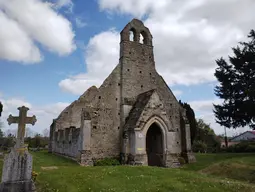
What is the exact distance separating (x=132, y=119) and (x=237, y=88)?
49.6 feet

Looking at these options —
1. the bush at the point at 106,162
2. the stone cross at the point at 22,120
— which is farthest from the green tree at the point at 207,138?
the stone cross at the point at 22,120

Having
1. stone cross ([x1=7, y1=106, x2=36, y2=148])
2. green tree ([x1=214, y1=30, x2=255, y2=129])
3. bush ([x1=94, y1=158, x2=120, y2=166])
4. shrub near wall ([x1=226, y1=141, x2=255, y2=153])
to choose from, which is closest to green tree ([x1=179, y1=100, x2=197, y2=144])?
green tree ([x1=214, y1=30, x2=255, y2=129])

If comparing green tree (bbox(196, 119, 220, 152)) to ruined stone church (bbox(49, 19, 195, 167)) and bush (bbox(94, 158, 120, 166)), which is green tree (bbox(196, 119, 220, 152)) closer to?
ruined stone church (bbox(49, 19, 195, 167))

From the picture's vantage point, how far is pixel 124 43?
20.8 meters

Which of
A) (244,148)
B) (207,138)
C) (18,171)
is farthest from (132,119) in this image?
(207,138)

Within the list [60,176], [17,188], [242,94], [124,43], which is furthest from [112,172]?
[242,94]

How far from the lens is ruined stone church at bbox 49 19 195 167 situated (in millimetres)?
16750

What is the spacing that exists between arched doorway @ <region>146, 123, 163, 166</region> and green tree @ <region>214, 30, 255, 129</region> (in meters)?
11.1

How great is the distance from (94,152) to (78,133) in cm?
222

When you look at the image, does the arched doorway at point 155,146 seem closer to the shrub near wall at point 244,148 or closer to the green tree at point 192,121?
the green tree at point 192,121

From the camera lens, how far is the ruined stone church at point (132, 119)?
1675cm

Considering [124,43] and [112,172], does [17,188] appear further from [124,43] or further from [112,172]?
[124,43]

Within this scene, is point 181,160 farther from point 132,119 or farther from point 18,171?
point 18,171

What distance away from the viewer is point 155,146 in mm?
19641
